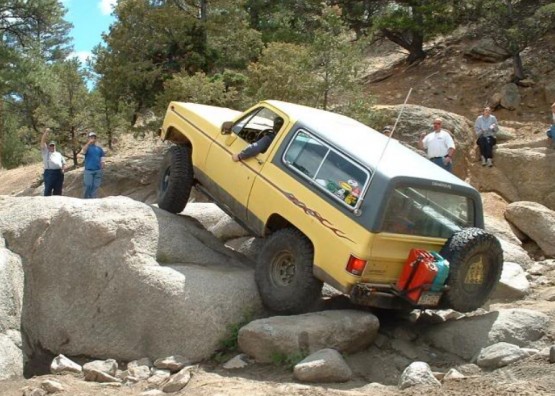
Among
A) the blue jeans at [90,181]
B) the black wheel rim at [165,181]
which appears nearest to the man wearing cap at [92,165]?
the blue jeans at [90,181]

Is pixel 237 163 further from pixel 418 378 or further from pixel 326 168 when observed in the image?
pixel 418 378

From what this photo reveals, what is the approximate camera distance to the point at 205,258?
9469mm

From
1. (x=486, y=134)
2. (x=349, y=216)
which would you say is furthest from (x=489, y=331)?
(x=486, y=134)

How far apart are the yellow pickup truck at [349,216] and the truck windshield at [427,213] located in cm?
1

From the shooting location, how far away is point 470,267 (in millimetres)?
8117

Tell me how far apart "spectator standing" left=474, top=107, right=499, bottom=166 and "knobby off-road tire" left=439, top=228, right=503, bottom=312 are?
8477 mm

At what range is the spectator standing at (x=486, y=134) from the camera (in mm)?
16297

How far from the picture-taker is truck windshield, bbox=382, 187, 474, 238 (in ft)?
25.8

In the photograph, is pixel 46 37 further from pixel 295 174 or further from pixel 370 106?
pixel 295 174

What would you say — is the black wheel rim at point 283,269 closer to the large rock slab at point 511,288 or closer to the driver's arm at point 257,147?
the driver's arm at point 257,147

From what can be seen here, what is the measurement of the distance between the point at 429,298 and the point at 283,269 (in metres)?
1.63

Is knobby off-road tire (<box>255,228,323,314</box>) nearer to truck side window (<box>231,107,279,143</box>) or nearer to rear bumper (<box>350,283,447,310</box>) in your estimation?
rear bumper (<box>350,283,447,310</box>)

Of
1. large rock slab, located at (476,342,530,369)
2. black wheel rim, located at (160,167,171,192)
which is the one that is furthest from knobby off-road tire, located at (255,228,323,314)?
→ black wheel rim, located at (160,167,171,192)

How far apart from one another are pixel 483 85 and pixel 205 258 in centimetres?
1818
